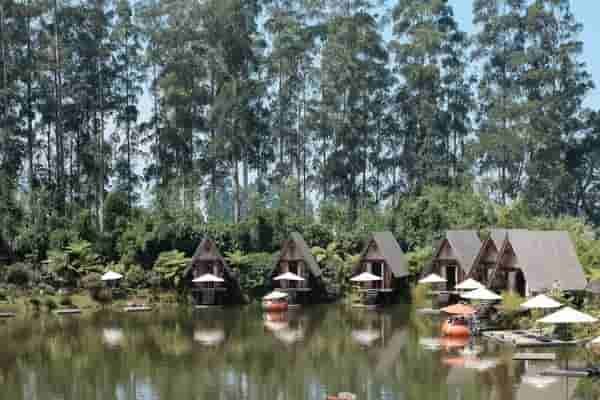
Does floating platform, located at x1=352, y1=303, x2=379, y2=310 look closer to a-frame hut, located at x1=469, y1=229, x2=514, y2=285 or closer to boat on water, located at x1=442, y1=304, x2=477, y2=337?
a-frame hut, located at x1=469, y1=229, x2=514, y2=285

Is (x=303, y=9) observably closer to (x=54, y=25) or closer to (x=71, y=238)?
(x=54, y=25)

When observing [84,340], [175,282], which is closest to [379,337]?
[84,340]

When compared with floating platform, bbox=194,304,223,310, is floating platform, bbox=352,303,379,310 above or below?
below

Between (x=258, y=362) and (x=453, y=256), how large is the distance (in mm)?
22096

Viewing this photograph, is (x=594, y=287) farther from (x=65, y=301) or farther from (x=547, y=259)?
(x=65, y=301)

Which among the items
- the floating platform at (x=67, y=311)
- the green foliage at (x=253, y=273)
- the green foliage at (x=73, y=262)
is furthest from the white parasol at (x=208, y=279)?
the floating platform at (x=67, y=311)

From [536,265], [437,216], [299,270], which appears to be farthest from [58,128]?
[536,265]

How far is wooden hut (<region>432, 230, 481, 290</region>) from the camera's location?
4953 cm

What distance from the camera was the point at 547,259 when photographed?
40.8m

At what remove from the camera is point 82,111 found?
62188 mm

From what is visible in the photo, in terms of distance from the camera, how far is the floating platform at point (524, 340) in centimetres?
3297

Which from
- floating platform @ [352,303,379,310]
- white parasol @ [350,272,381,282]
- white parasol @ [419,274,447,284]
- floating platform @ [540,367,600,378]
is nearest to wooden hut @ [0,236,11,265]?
white parasol @ [350,272,381,282]

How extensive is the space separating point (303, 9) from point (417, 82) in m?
10.2

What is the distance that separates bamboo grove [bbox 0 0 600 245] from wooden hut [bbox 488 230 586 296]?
20887mm
